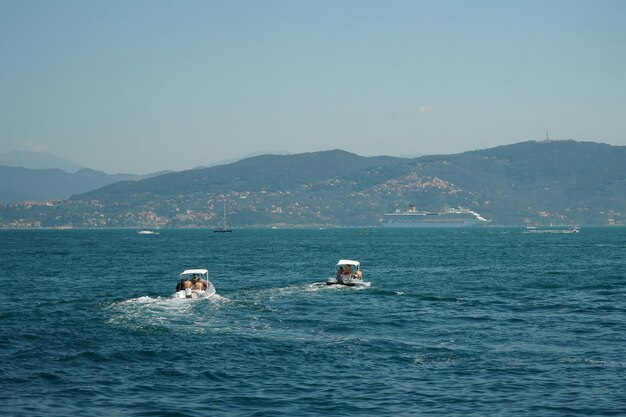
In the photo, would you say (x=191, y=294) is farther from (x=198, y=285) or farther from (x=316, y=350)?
(x=316, y=350)

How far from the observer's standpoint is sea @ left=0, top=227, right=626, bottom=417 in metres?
33.1

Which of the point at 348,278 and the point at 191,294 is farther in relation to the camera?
the point at 348,278

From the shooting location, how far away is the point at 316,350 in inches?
1747

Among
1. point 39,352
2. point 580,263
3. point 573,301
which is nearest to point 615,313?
point 573,301

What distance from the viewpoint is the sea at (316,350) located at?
33.1 metres

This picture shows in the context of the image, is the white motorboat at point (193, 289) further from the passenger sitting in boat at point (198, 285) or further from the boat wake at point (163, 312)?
the boat wake at point (163, 312)

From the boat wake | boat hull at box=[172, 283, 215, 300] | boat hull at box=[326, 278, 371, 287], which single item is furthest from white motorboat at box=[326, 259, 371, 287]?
boat hull at box=[172, 283, 215, 300]

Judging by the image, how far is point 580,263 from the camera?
120312 mm

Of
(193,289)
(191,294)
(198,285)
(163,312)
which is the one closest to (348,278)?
(198,285)

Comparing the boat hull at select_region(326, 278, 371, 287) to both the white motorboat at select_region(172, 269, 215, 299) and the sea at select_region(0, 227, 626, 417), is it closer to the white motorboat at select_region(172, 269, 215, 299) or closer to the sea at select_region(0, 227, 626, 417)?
the sea at select_region(0, 227, 626, 417)

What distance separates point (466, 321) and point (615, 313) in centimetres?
1184

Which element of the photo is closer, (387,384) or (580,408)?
(580,408)

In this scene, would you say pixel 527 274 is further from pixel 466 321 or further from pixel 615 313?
pixel 466 321

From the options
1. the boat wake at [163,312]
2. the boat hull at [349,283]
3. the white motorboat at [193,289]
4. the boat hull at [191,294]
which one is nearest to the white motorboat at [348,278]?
the boat hull at [349,283]
